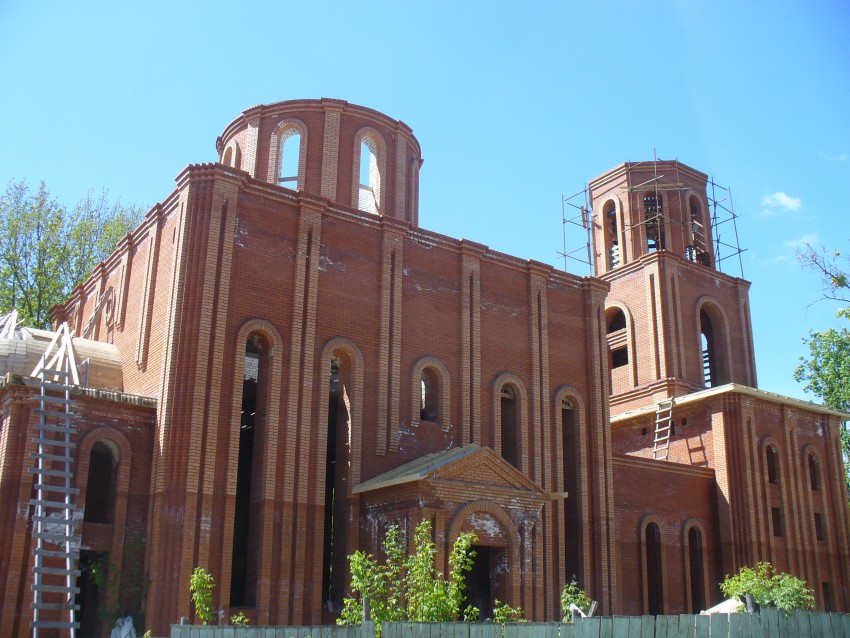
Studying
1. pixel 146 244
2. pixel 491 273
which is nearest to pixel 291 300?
pixel 146 244

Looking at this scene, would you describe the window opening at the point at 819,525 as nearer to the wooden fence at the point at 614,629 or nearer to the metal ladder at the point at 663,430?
the metal ladder at the point at 663,430

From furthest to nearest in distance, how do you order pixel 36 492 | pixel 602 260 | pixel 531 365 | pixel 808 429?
pixel 602 260, pixel 808 429, pixel 531 365, pixel 36 492

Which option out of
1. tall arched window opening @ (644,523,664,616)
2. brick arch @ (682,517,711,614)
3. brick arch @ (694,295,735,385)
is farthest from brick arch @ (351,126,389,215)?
brick arch @ (694,295,735,385)

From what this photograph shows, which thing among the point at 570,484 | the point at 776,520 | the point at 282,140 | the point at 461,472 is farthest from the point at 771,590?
the point at 282,140

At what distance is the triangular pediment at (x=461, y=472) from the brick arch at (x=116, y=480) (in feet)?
14.1

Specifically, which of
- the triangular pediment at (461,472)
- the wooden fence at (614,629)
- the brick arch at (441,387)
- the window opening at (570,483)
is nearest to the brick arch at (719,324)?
the window opening at (570,483)

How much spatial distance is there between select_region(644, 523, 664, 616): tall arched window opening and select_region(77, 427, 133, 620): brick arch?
13.4 metres

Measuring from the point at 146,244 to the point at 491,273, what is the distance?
26.1 feet

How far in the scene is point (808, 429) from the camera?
28.0m

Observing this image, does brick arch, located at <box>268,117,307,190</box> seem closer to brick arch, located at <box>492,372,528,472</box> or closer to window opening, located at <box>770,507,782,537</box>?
brick arch, located at <box>492,372,528,472</box>

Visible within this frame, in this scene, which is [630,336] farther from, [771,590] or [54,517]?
[54,517]

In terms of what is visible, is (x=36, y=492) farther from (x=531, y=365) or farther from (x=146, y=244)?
(x=531, y=365)

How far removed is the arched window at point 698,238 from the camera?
3294cm

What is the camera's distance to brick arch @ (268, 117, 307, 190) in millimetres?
23156
